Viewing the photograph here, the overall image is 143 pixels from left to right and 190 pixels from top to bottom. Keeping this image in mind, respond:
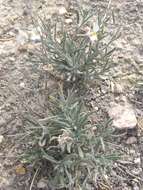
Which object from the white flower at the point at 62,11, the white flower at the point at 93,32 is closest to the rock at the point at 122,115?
the white flower at the point at 93,32

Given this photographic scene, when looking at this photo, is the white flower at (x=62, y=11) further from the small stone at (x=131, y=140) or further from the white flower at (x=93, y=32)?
the small stone at (x=131, y=140)

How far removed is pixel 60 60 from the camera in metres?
2.35

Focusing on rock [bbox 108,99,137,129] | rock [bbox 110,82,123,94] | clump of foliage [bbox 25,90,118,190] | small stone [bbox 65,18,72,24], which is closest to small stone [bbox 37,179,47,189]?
clump of foliage [bbox 25,90,118,190]

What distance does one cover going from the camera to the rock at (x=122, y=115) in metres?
2.27

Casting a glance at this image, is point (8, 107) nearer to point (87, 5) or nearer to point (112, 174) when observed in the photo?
point (112, 174)

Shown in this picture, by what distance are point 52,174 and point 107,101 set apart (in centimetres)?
51

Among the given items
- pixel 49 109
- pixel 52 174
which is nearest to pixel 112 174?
pixel 52 174

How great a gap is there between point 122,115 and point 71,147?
0.38 meters

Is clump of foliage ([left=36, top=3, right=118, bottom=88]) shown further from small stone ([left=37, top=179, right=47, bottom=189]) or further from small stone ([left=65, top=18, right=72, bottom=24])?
small stone ([left=37, top=179, right=47, bottom=189])

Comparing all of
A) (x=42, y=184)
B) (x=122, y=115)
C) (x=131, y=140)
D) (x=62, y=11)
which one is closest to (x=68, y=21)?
(x=62, y=11)

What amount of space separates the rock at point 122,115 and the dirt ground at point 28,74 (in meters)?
0.05

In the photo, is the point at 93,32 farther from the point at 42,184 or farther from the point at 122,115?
the point at 42,184

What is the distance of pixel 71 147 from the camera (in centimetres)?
205

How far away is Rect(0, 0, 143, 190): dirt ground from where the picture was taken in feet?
7.18
